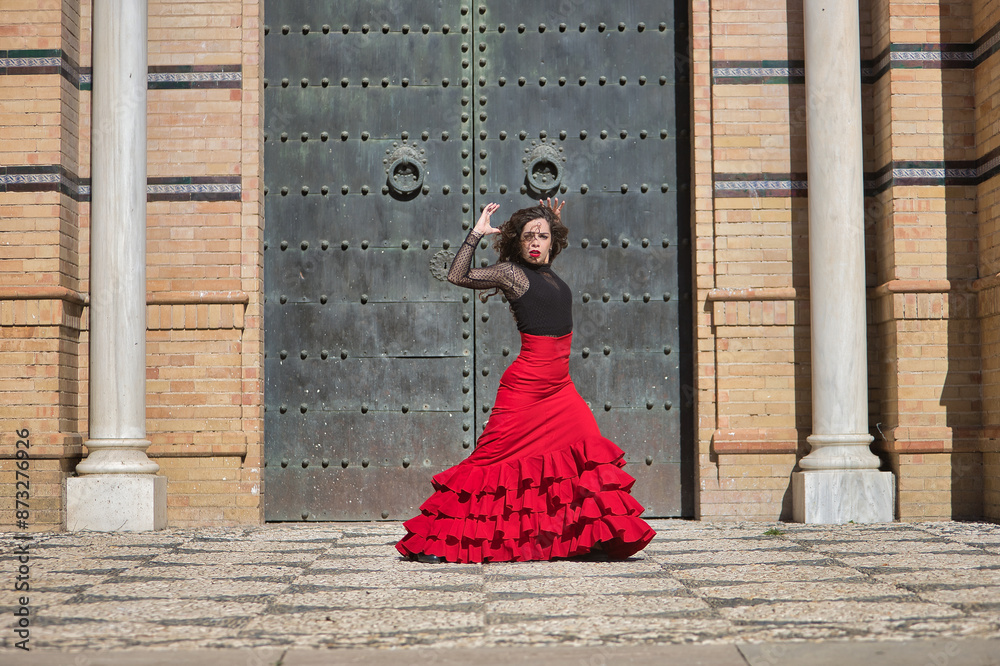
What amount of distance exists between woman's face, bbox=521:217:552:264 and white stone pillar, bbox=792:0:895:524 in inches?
98.7

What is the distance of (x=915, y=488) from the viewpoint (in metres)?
6.82

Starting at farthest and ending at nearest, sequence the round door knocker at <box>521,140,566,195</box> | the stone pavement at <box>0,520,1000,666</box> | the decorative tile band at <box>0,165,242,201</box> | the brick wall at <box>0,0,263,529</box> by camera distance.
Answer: the round door knocker at <box>521,140,566,195</box>, the decorative tile band at <box>0,165,242,201</box>, the brick wall at <box>0,0,263,529</box>, the stone pavement at <box>0,520,1000,666</box>

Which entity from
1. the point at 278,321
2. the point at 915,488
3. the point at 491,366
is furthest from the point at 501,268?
the point at 915,488

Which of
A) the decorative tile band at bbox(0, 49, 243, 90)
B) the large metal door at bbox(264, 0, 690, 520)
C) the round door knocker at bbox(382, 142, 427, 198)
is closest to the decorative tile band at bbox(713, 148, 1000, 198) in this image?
the large metal door at bbox(264, 0, 690, 520)

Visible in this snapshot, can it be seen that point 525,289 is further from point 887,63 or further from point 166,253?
point 887,63

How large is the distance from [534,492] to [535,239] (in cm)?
125

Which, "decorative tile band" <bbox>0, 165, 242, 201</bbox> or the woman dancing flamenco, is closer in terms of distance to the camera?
the woman dancing flamenco

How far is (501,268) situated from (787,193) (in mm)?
2950

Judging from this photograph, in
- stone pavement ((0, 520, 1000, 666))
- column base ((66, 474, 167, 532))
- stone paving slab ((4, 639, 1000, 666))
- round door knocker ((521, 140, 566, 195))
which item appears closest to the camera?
stone paving slab ((4, 639, 1000, 666))

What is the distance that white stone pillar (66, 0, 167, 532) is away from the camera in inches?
260

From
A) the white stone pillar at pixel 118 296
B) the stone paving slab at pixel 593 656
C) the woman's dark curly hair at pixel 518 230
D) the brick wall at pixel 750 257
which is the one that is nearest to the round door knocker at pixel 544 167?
the brick wall at pixel 750 257

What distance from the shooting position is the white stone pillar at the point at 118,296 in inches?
260

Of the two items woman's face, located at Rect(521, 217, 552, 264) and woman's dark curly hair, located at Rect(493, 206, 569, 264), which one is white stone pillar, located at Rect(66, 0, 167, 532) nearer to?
woman's dark curly hair, located at Rect(493, 206, 569, 264)

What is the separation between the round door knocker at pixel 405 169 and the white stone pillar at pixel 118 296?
169cm
